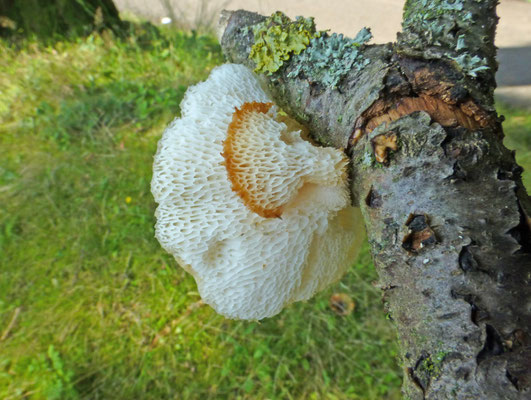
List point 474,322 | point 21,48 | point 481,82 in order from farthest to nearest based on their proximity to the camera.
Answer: point 21,48, point 481,82, point 474,322

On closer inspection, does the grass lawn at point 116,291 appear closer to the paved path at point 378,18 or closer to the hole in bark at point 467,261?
the paved path at point 378,18

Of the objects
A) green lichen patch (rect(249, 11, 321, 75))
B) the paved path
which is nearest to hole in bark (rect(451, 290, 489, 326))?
green lichen patch (rect(249, 11, 321, 75))

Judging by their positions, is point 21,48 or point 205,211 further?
point 21,48

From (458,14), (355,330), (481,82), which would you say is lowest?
(355,330)

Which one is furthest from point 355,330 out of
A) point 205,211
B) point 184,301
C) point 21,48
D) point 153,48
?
point 21,48

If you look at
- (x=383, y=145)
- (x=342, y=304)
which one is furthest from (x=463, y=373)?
(x=342, y=304)

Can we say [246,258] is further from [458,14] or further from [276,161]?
[458,14]
